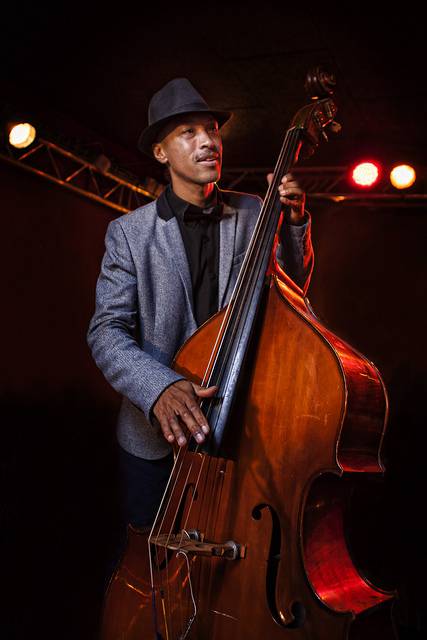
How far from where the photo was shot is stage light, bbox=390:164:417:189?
518 cm

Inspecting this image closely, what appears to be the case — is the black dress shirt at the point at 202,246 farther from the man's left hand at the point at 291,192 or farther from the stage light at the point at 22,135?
the stage light at the point at 22,135

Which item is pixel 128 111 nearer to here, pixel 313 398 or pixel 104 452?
pixel 104 452

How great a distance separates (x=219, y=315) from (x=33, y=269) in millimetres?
4500

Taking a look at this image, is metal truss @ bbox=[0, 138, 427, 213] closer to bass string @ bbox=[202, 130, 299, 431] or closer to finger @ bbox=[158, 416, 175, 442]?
bass string @ bbox=[202, 130, 299, 431]

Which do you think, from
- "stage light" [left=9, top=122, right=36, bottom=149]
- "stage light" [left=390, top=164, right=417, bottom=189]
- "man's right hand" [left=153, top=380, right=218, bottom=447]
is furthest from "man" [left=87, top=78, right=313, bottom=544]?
"stage light" [left=390, top=164, right=417, bottom=189]

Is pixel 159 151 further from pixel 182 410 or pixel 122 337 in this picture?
pixel 182 410

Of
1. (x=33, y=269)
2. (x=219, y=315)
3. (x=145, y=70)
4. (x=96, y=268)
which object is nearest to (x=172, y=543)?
(x=219, y=315)

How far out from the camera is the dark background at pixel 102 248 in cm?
390

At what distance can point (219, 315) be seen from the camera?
150cm

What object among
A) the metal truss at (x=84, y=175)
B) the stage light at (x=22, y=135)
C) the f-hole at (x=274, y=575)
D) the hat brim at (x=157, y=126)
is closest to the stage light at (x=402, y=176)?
the metal truss at (x=84, y=175)

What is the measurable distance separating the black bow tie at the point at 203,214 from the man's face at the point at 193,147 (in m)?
0.10

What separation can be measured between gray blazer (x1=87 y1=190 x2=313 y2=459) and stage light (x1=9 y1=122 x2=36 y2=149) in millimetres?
3446

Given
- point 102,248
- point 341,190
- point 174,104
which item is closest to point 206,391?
point 174,104

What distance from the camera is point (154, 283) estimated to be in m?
1.84
